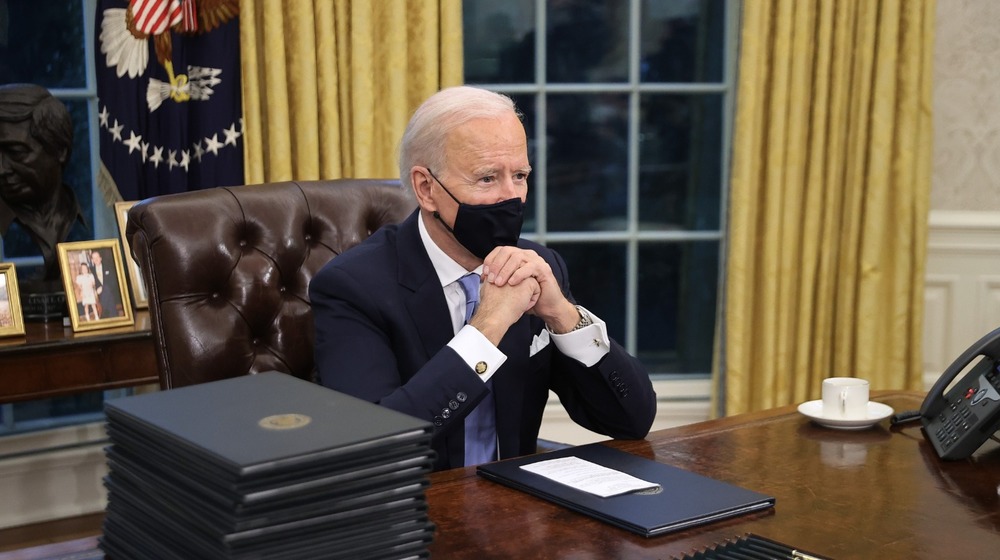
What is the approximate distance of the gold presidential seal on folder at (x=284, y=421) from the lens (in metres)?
0.99

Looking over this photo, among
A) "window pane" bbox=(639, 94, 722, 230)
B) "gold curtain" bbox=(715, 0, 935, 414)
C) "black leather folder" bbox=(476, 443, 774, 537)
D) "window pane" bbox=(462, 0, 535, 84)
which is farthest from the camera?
"window pane" bbox=(639, 94, 722, 230)

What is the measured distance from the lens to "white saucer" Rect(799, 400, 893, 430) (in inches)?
70.7

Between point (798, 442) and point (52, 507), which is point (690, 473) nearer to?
point (798, 442)

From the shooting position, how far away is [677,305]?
3988 mm

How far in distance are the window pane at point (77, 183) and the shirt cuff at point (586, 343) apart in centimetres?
199

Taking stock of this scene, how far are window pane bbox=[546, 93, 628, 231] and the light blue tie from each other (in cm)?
187

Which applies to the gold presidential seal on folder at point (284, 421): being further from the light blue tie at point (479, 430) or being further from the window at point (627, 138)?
the window at point (627, 138)

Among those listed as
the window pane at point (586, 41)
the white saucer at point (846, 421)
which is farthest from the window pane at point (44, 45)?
the white saucer at point (846, 421)

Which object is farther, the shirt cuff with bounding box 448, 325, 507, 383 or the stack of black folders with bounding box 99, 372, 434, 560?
the shirt cuff with bounding box 448, 325, 507, 383

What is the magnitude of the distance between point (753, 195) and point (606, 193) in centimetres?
53

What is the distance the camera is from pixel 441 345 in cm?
195

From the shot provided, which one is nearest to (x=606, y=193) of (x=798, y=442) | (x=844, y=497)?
(x=798, y=442)

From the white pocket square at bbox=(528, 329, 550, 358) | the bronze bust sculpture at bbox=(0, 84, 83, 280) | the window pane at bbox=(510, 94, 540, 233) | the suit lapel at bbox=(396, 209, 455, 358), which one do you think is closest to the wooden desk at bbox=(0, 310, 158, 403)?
the bronze bust sculpture at bbox=(0, 84, 83, 280)

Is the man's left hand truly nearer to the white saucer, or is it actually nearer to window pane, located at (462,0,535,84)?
the white saucer
